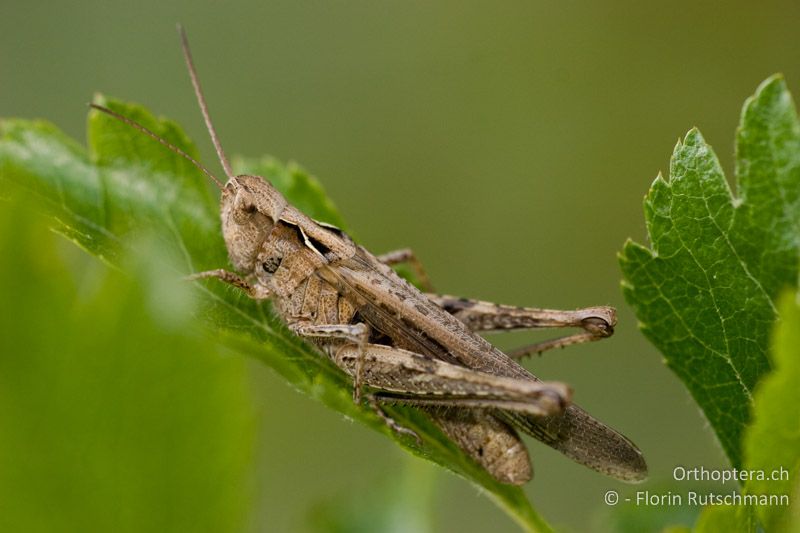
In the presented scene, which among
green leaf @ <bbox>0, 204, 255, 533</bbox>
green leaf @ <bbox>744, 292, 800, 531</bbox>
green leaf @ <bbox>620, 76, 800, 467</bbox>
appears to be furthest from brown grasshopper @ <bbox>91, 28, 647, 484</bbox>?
green leaf @ <bbox>0, 204, 255, 533</bbox>

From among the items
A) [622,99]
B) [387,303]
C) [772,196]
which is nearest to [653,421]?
[622,99]

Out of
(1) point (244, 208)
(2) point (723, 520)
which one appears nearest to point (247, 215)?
(1) point (244, 208)

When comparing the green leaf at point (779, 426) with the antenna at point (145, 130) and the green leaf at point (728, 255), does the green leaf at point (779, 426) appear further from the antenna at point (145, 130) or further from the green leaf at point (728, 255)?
the antenna at point (145, 130)

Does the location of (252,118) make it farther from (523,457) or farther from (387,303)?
(523,457)

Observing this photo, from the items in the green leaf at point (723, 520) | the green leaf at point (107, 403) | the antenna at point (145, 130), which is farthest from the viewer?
the antenna at point (145, 130)

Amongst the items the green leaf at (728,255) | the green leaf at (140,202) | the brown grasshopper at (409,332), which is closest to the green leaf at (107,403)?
the green leaf at (140,202)

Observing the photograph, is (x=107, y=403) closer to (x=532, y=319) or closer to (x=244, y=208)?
(x=244, y=208)

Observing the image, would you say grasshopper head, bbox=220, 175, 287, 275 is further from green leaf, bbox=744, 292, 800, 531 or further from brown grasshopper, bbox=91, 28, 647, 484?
green leaf, bbox=744, 292, 800, 531
